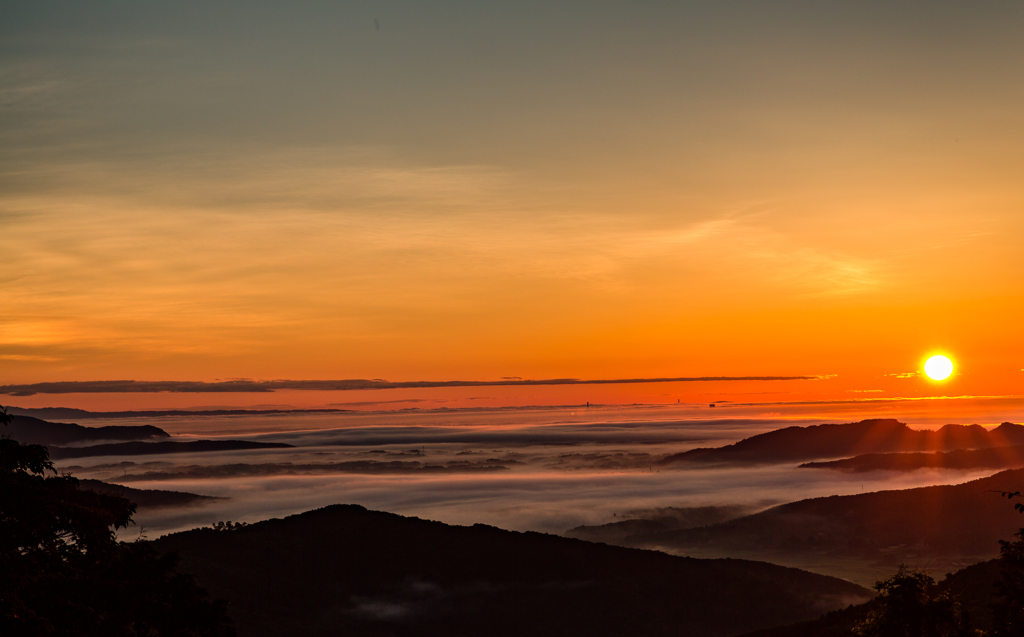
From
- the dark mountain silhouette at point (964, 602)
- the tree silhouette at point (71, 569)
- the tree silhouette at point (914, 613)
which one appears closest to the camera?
the tree silhouette at point (71, 569)

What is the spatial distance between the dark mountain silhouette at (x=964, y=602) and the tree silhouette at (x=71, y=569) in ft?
316

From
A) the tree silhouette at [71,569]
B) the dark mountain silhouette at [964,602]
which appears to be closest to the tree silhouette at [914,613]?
the tree silhouette at [71,569]

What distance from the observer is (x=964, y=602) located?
122 metres

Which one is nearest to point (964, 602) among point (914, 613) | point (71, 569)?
point (914, 613)

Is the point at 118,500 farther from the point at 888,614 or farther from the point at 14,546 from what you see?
the point at 888,614

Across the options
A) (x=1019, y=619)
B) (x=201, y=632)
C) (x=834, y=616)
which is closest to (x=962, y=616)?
(x=1019, y=619)

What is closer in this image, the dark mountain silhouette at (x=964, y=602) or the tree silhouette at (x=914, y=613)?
the tree silhouette at (x=914, y=613)

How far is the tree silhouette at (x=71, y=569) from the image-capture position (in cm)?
2595

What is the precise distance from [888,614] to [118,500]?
1283 inches

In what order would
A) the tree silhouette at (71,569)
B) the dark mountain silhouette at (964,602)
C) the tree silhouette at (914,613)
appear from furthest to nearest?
the dark mountain silhouette at (964,602) < the tree silhouette at (914,613) < the tree silhouette at (71,569)

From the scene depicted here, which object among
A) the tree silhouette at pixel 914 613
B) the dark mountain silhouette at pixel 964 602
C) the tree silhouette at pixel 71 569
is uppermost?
the tree silhouette at pixel 71 569

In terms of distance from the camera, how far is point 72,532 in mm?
28547

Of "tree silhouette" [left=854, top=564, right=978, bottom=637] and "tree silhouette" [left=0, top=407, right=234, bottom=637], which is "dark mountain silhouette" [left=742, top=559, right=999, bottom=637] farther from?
"tree silhouette" [left=0, top=407, right=234, bottom=637]

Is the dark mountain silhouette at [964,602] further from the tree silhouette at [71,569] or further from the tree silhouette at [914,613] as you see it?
the tree silhouette at [71,569]
